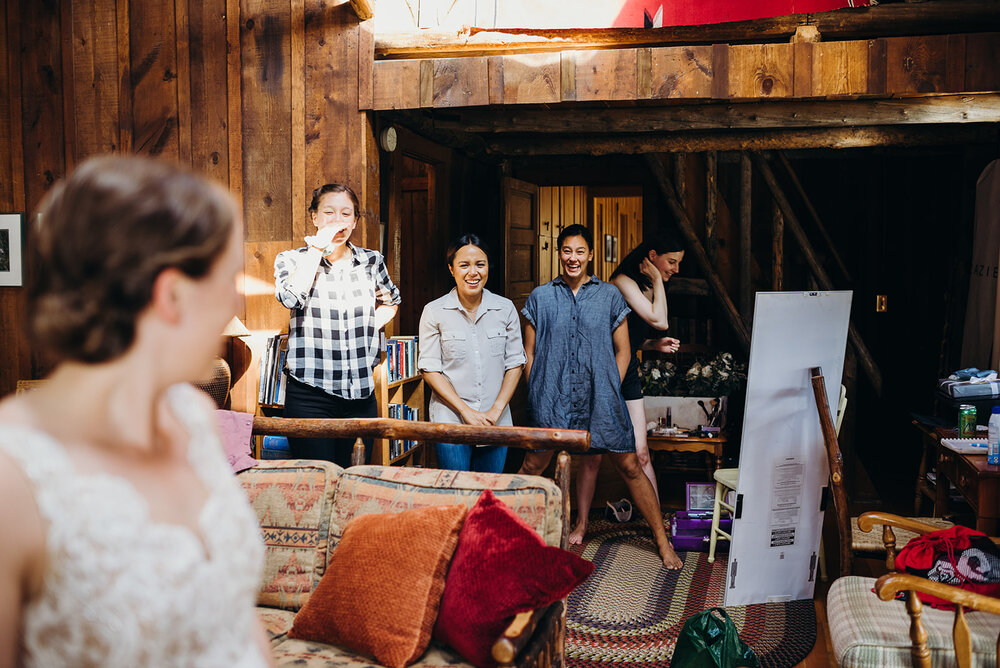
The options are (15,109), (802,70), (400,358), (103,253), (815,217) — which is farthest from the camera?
(815,217)

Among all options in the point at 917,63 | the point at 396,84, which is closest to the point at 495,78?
the point at 396,84

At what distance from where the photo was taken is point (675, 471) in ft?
17.6

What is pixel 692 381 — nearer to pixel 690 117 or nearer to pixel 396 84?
pixel 690 117

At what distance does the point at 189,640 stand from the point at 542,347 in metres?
3.10

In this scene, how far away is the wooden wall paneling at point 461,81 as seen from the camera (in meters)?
3.96

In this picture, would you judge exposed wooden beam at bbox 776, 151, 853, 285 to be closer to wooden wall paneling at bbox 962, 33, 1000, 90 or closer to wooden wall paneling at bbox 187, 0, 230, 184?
wooden wall paneling at bbox 962, 33, 1000, 90

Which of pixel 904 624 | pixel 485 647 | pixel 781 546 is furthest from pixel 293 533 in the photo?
pixel 781 546

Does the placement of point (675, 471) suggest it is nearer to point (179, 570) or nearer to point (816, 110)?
point (816, 110)

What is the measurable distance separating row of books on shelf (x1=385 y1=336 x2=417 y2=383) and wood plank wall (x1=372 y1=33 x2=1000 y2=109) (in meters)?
1.37

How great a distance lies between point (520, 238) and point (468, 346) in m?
3.35

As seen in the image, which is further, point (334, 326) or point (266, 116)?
point (266, 116)

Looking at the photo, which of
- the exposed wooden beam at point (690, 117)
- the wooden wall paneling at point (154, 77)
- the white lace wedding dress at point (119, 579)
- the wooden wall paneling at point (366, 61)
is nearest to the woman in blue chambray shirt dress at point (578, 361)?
the wooden wall paneling at point (366, 61)

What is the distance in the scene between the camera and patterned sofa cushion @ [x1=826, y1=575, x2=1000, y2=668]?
227cm

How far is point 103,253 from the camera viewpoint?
79 cm
